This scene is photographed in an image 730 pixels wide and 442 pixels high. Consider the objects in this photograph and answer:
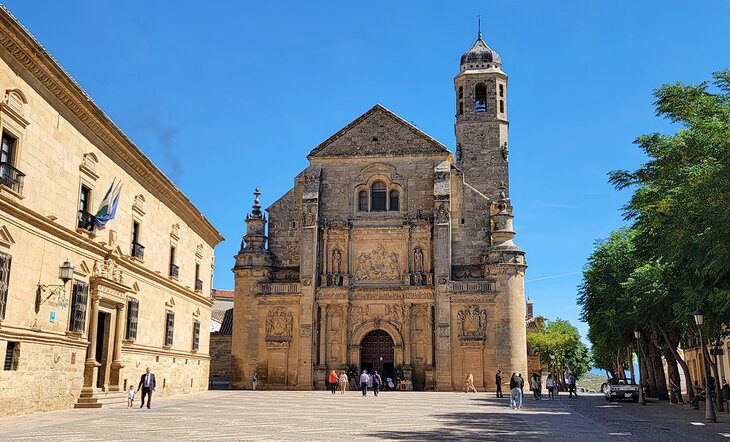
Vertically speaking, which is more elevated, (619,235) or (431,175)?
(431,175)

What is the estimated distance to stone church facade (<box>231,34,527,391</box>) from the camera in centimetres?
4184

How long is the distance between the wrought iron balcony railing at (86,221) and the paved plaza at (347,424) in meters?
5.59

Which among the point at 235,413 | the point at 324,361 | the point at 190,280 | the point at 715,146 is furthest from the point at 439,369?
the point at 715,146

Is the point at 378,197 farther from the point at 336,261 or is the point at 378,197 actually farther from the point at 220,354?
the point at 220,354

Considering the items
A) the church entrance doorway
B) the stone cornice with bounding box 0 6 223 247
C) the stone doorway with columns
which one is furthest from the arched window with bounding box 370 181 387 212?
the stone doorway with columns

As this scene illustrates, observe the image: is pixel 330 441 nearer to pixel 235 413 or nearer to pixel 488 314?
pixel 235 413

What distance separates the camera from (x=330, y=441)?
Result: 1408cm

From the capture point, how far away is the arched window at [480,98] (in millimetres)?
55594

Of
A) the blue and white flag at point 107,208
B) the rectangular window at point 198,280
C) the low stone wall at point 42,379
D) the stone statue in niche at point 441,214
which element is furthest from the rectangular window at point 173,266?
the stone statue in niche at point 441,214

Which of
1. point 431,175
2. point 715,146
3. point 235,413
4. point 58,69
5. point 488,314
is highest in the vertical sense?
point 431,175

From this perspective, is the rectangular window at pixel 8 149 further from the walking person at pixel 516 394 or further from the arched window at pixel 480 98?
the arched window at pixel 480 98

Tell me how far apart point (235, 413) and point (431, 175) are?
26058 millimetres

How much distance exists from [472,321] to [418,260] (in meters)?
4.98

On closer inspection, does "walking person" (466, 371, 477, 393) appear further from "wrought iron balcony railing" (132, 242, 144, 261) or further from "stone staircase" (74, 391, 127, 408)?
"stone staircase" (74, 391, 127, 408)
